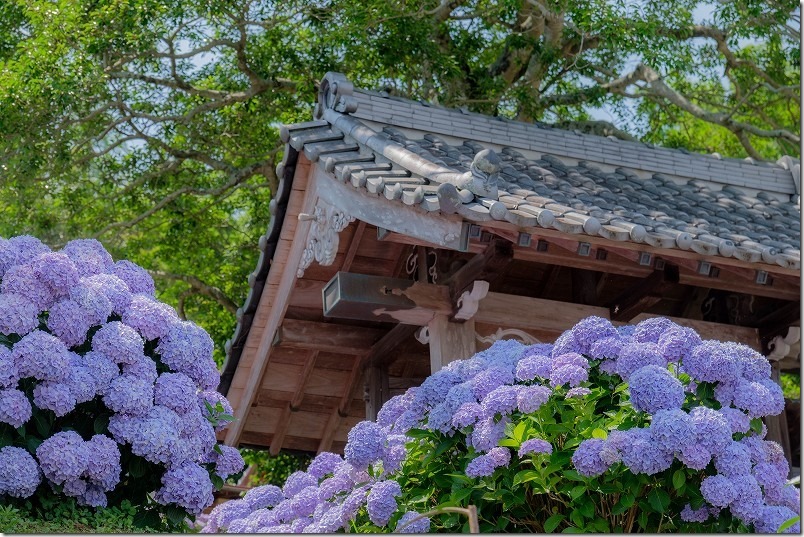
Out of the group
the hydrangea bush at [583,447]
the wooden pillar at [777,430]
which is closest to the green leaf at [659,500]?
the hydrangea bush at [583,447]

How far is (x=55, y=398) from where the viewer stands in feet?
14.4

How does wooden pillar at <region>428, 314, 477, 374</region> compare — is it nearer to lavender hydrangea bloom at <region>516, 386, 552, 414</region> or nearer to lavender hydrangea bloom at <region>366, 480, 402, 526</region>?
lavender hydrangea bloom at <region>366, 480, 402, 526</region>

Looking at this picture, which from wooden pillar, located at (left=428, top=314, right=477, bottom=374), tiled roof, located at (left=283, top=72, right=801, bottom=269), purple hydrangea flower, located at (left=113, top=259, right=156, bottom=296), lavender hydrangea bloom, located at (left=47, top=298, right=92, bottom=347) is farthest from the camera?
wooden pillar, located at (left=428, top=314, right=477, bottom=374)

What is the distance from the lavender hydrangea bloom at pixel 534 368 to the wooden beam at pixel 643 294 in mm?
2195

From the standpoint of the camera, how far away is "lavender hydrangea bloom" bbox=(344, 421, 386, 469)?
4801 millimetres

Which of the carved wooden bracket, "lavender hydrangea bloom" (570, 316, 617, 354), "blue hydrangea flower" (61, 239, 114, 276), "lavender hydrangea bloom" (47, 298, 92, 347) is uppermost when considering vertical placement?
the carved wooden bracket

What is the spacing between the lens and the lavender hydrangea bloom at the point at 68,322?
15.1 feet

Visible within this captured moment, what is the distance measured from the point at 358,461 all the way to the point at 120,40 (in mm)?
7074

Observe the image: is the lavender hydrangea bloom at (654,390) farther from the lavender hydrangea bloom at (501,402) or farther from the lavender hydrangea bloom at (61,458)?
the lavender hydrangea bloom at (61,458)

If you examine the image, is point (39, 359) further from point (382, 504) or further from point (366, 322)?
point (366, 322)

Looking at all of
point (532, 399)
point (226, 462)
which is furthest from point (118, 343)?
point (532, 399)

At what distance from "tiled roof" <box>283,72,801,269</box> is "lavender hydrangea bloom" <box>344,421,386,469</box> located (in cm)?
121

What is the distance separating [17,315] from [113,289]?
1.68ft

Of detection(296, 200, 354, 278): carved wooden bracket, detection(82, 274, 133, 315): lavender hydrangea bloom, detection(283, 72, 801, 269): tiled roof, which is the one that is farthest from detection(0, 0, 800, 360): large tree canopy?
detection(82, 274, 133, 315): lavender hydrangea bloom
